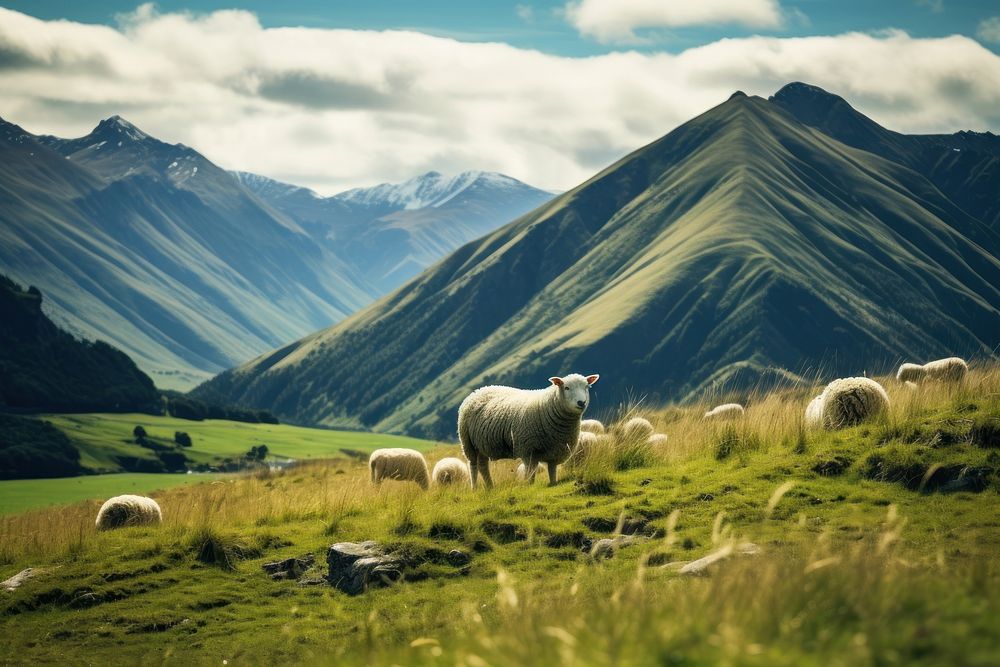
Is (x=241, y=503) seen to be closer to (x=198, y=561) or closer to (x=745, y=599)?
(x=198, y=561)

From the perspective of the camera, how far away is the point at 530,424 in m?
20.3

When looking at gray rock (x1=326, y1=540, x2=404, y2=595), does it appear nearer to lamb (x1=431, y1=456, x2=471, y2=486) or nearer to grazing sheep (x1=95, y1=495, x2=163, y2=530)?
grazing sheep (x1=95, y1=495, x2=163, y2=530)

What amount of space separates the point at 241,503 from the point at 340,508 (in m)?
3.36

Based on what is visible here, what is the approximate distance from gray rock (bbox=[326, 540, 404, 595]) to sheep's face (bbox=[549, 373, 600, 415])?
540cm

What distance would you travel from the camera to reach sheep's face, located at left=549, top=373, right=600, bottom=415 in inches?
765

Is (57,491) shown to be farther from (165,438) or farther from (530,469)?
(165,438)

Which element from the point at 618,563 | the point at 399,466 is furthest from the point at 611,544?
the point at 399,466

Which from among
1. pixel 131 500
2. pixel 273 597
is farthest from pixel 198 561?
pixel 131 500

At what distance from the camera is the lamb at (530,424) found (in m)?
19.9

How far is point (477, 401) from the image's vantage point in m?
22.6

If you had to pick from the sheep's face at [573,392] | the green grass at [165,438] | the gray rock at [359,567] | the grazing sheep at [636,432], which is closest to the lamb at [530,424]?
the sheep's face at [573,392]

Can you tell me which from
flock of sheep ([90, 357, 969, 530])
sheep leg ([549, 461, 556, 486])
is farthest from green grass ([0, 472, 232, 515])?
sheep leg ([549, 461, 556, 486])

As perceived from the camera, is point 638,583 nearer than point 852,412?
Yes

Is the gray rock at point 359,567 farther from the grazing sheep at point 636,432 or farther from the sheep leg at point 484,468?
the grazing sheep at point 636,432
